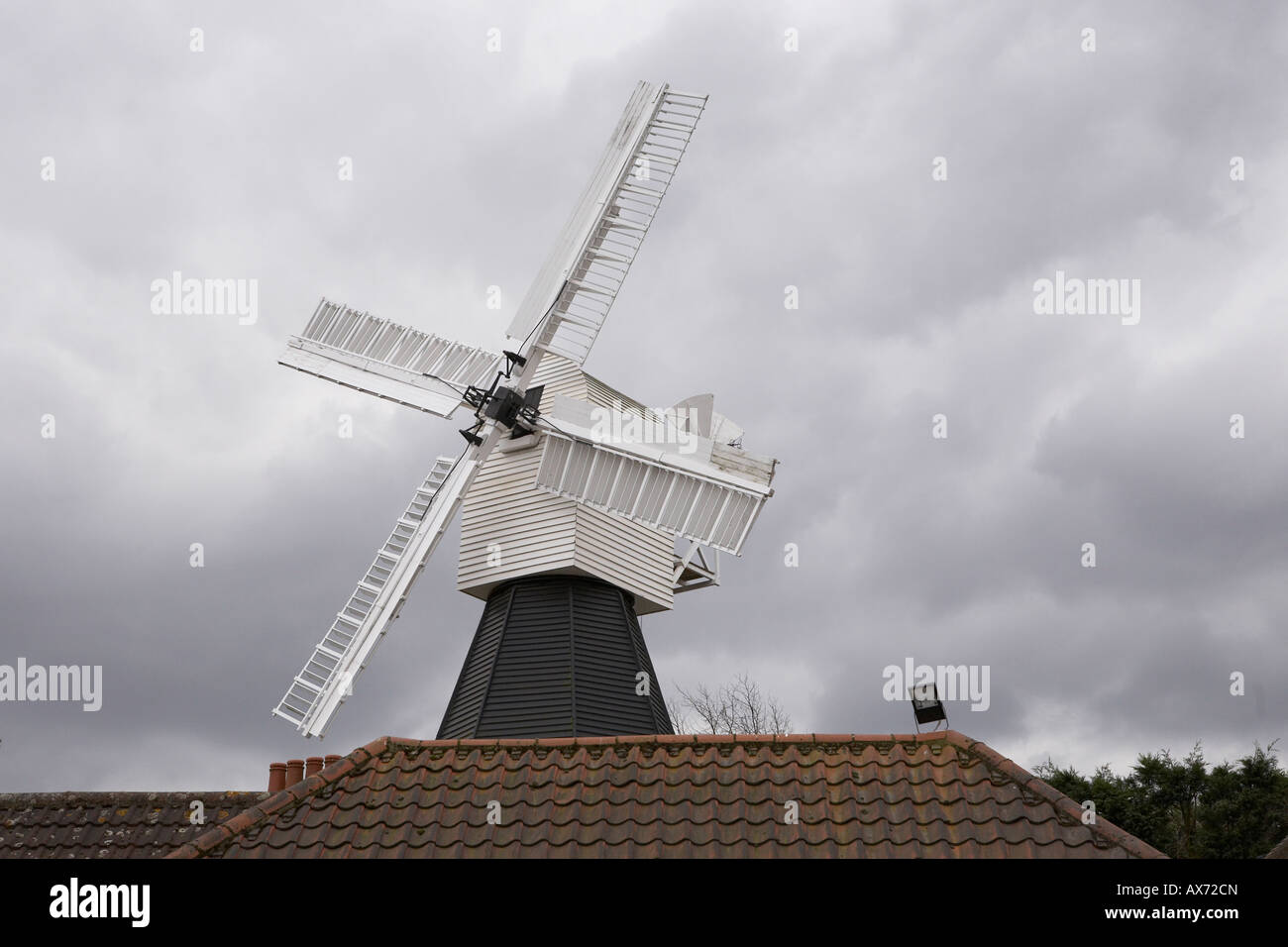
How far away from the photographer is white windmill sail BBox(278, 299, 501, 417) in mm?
14969

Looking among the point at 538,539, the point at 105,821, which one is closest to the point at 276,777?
the point at 105,821

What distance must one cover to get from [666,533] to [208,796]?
6.26m

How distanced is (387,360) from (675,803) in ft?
29.1

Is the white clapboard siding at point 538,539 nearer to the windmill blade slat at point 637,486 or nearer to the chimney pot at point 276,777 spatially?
the windmill blade slat at point 637,486

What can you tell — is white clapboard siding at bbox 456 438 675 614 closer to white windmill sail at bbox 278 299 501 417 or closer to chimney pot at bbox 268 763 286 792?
white windmill sail at bbox 278 299 501 417

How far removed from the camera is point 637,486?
14.3m

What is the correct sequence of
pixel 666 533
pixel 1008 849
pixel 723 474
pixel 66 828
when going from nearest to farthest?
pixel 1008 849 → pixel 66 828 → pixel 723 474 → pixel 666 533

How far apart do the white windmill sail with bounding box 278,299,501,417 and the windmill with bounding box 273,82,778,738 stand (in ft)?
0.06

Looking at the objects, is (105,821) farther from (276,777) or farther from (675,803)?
(675,803)

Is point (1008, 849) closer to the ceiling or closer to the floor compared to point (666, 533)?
closer to the floor

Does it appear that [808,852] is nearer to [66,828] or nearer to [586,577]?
[586,577]
